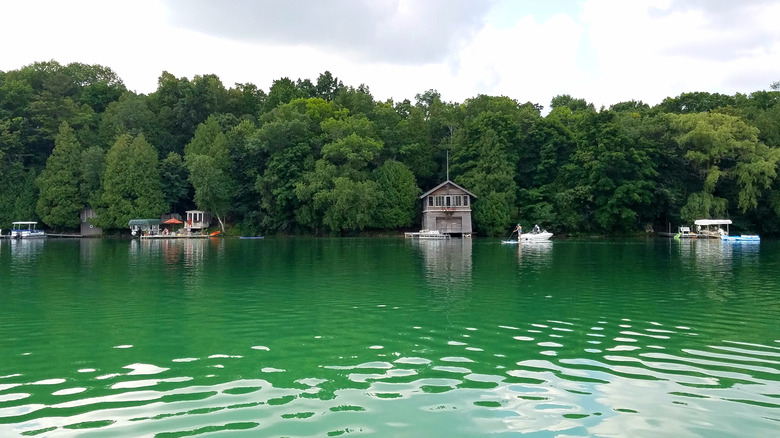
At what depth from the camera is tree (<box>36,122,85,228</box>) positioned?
61844mm

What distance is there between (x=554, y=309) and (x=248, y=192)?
5268cm

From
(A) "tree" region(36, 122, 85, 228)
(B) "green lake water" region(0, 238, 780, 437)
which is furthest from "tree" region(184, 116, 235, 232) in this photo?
(B) "green lake water" region(0, 238, 780, 437)

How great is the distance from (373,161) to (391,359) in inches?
2112

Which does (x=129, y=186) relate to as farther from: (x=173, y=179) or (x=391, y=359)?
(x=391, y=359)

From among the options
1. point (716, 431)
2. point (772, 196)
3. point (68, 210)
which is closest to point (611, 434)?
point (716, 431)

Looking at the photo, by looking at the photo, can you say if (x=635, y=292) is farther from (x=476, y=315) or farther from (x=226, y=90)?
(x=226, y=90)

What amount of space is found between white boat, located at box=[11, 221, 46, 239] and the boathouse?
42.3 metres

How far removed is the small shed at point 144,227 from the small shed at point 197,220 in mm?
3203

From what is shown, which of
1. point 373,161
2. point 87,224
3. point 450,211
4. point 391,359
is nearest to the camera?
point 391,359

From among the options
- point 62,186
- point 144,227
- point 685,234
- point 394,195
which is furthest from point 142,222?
point 685,234

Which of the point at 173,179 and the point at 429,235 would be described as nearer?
the point at 429,235

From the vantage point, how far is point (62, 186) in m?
62.0

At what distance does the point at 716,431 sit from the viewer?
5.67 meters

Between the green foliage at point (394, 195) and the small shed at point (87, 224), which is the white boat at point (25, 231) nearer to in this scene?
the small shed at point (87, 224)
